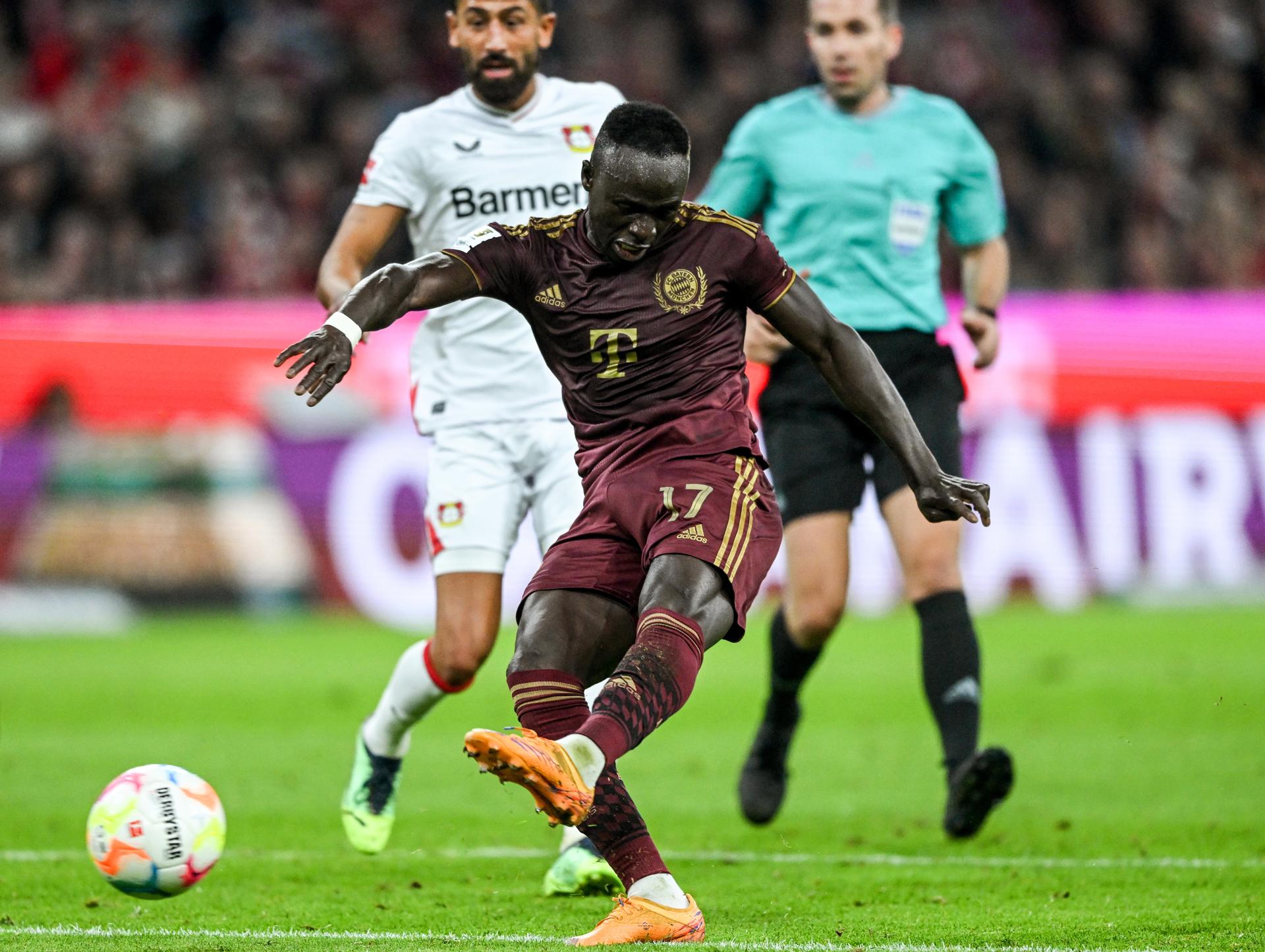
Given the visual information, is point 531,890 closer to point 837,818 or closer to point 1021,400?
point 837,818

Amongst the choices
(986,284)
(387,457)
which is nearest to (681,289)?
(986,284)

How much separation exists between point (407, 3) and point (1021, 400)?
8028mm

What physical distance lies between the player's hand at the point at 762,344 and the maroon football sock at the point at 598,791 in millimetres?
2295

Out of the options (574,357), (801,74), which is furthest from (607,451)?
(801,74)

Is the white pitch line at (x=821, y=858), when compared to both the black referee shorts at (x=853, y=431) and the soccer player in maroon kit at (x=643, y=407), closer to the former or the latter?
the black referee shorts at (x=853, y=431)

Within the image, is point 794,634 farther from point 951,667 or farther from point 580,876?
point 580,876

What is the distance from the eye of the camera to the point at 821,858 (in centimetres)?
609

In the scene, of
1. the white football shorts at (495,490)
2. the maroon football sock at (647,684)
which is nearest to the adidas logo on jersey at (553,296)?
the maroon football sock at (647,684)

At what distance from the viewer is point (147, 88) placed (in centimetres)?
1708

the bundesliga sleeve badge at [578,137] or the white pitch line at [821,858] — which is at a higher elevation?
the bundesliga sleeve badge at [578,137]

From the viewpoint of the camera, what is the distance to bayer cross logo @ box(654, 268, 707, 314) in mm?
4793

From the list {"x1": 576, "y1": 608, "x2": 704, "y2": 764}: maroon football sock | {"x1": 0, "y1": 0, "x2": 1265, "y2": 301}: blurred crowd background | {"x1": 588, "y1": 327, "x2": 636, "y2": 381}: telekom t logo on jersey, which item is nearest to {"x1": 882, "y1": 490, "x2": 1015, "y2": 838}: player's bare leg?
{"x1": 588, "y1": 327, "x2": 636, "y2": 381}: telekom t logo on jersey

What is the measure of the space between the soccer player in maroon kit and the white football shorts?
1.08m

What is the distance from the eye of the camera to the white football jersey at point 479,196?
6188 millimetres
